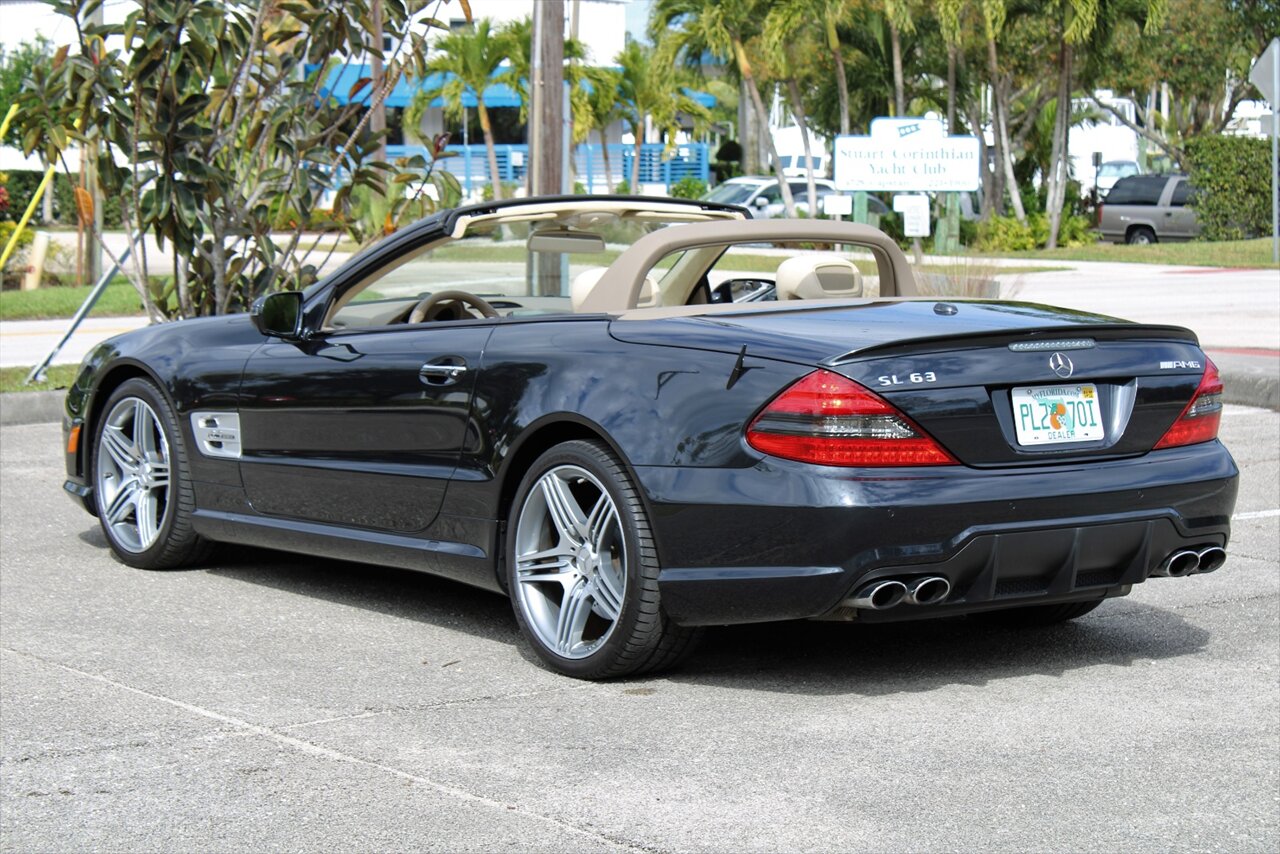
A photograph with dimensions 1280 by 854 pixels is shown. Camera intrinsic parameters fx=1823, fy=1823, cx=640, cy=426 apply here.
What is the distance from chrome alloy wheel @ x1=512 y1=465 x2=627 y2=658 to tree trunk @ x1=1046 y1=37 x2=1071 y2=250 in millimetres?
31202

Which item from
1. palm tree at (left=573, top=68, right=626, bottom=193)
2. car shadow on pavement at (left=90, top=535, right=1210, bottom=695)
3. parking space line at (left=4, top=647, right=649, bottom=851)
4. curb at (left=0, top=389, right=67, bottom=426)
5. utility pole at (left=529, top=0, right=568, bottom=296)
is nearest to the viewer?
parking space line at (left=4, top=647, right=649, bottom=851)

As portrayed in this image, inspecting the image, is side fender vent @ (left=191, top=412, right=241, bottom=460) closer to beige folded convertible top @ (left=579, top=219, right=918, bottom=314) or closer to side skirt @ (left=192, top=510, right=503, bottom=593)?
side skirt @ (left=192, top=510, right=503, bottom=593)

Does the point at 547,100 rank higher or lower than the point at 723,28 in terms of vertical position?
lower

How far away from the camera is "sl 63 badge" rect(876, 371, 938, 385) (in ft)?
16.0

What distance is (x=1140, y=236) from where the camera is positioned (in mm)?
37844

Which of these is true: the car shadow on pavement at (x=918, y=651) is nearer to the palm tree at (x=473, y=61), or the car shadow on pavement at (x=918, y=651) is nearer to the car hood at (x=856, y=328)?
the car hood at (x=856, y=328)

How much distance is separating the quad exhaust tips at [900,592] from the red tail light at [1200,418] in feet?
3.04

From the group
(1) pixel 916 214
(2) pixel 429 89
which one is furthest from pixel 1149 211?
(2) pixel 429 89

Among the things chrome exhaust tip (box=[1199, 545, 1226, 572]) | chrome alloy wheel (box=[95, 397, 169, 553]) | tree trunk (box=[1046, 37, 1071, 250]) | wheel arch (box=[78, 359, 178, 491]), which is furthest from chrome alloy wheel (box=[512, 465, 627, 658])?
tree trunk (box=[1046, 37, 1071, 250])

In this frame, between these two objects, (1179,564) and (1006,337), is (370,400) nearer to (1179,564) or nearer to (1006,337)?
(1006,337)

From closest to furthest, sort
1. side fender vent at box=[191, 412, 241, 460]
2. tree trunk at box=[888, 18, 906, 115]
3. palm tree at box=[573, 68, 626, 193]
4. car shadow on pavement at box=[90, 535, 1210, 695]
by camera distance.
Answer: car shadow on pavement at box=[90, 535, 1210, 695] → side fender vent at box=[191, 412, 241, 460] → tree trunk at box=[888, 18, 906, 115] → palm tree at box=[573, 68, 626, 193]

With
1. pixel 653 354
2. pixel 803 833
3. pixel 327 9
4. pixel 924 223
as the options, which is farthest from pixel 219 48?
pixel 924 223

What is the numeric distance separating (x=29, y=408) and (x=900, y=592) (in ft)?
28.6

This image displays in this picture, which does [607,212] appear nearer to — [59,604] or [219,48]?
[59,604]
